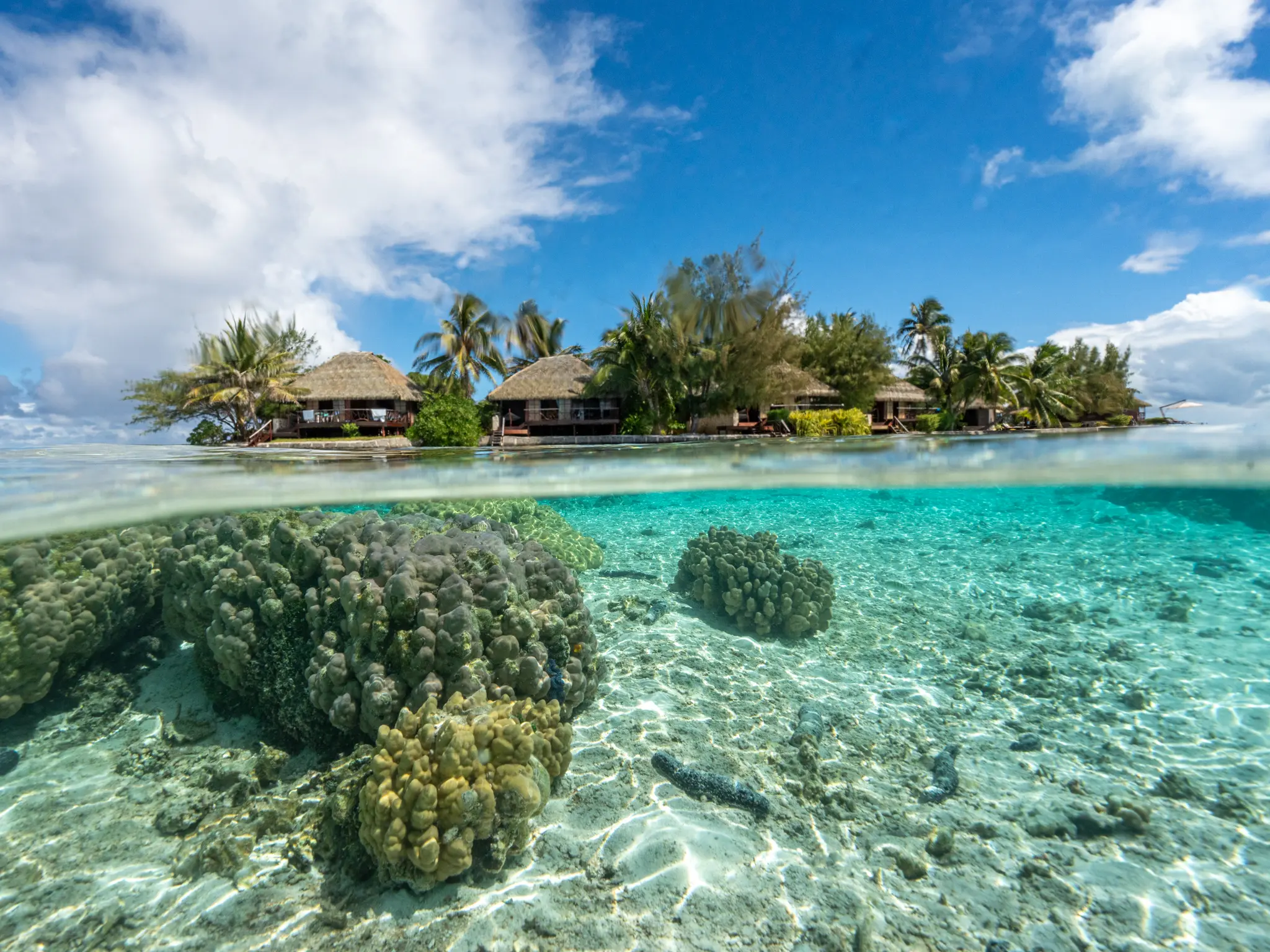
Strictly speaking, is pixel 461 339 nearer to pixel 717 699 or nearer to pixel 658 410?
pixel 658 410

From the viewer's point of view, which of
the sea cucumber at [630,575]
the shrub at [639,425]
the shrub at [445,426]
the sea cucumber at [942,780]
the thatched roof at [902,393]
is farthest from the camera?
the thatched roof at [902,393]

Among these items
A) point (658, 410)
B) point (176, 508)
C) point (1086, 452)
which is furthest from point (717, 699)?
point (658, 410)

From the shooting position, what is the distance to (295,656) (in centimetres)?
539

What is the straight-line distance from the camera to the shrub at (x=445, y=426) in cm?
3122

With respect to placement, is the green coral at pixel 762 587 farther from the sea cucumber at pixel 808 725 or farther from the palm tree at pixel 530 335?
the palm tree at pixel 530 335

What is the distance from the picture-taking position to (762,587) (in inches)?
338

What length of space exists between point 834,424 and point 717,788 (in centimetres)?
3380

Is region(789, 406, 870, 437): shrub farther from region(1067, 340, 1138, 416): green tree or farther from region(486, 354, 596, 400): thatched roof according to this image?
region(1067, 340, 1138, 416): green tree

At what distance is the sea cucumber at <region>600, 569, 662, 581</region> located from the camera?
10.5 meters

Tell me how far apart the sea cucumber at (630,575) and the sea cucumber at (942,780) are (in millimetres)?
5371

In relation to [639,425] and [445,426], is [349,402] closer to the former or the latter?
[445,426]

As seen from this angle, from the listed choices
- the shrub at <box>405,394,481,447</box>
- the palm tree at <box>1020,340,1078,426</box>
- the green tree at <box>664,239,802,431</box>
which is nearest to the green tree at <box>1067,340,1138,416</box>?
the palm tree at <box>1020,340,1078,426</box>

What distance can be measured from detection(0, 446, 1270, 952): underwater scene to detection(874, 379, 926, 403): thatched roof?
133ft

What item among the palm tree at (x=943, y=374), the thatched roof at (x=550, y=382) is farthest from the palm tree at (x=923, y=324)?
the thatched roof at (x=550, y=382)
